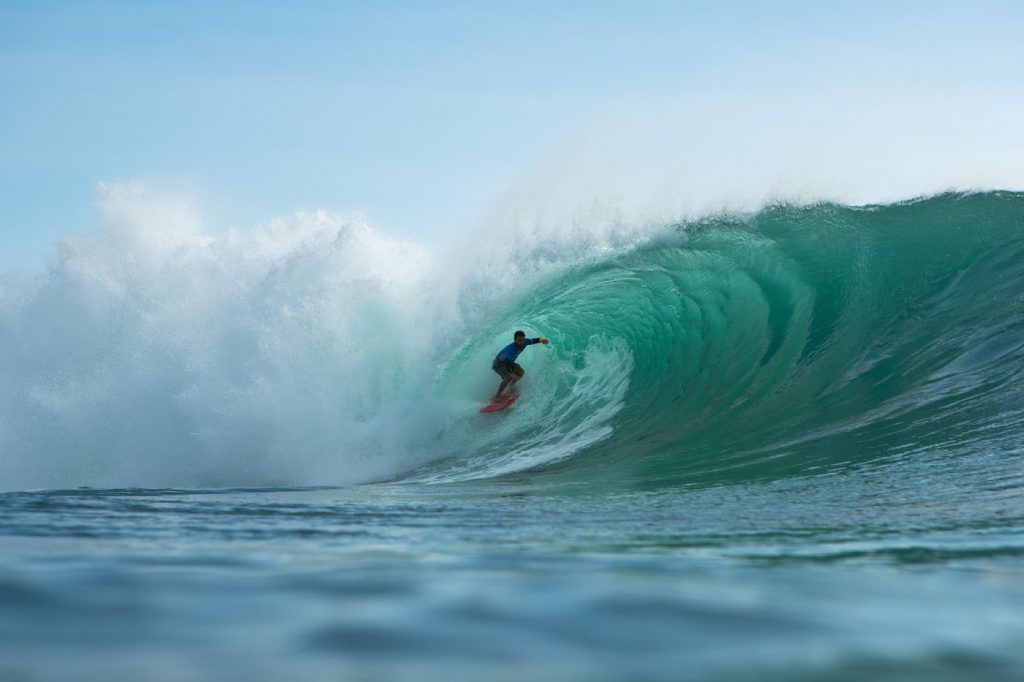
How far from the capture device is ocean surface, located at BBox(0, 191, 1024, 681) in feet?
6.00

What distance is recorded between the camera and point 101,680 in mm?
1518

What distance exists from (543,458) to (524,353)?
4.24 metres

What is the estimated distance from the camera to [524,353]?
1389 centimetres

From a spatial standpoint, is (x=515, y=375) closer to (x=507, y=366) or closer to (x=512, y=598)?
(x=507, y=366)

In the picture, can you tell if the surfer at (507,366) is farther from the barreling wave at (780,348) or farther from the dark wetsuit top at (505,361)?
the barreling wave at (780,348)

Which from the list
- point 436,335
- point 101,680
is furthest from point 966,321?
point 101,680

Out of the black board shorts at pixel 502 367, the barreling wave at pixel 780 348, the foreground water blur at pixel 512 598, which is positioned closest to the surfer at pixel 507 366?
the black board shorts at pixel 502 367

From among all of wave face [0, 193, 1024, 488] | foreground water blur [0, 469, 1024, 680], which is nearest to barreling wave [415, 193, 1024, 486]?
wave face [0, 193, 1024, 488]

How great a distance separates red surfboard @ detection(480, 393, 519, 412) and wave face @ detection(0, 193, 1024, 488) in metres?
0.14

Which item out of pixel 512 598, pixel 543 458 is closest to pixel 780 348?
pixel 543 458

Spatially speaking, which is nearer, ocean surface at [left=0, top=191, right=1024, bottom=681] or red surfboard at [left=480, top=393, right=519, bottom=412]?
ocean surface at [left=0, top=191, right=1024, bottom=681]

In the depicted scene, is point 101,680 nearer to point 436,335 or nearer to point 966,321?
point 966,321

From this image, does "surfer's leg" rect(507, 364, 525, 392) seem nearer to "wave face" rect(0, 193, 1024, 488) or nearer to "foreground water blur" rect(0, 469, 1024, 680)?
"wave face" rect(0, 193, 1024, 488)

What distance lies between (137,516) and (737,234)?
449 inches
